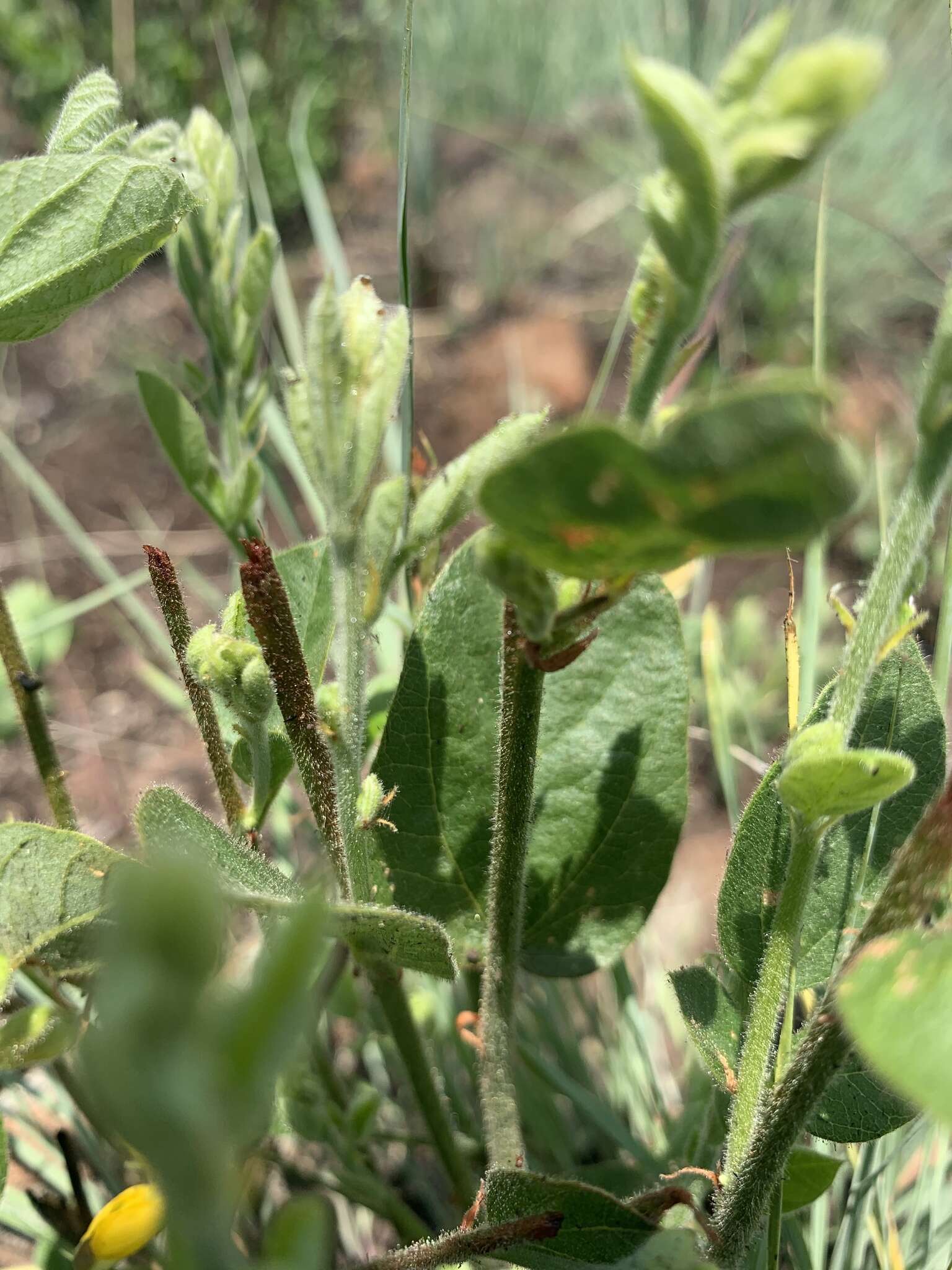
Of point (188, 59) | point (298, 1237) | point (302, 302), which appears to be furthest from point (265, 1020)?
point (188, 59)

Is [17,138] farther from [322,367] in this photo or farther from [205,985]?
[205,985]

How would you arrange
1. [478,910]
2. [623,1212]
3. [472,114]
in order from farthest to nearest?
[472,114] → [478,910] → [623,1212]

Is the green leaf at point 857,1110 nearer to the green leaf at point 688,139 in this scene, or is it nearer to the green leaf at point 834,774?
the green leaf at point 834,774

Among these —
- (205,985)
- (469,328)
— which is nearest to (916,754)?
(205,985)

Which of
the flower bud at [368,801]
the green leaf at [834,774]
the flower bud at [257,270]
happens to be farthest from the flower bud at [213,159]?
the green leaf at [834,774]

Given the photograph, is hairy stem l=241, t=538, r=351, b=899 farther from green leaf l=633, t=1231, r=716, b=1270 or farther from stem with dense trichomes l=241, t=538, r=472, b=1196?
green leaf l=633, t=1231, r=716, b=1270
